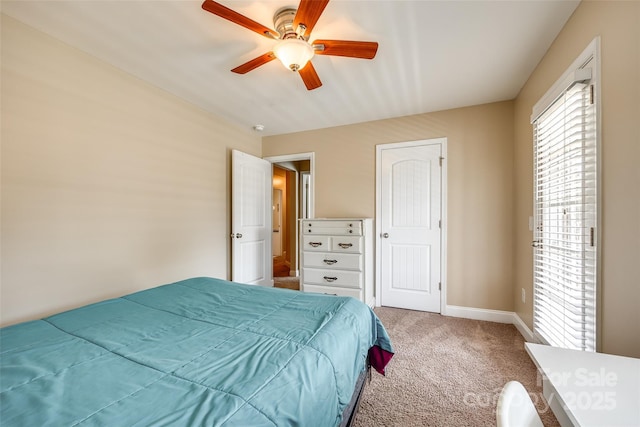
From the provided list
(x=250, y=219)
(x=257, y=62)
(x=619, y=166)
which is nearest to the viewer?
(x=619, y=166)

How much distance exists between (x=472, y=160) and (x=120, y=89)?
3.59m

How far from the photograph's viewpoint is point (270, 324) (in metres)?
1.26

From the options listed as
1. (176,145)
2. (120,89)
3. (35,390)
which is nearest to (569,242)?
(35,390)

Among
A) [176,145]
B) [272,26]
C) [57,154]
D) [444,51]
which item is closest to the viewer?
[272,26]

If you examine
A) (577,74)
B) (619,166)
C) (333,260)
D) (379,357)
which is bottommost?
(379,357)

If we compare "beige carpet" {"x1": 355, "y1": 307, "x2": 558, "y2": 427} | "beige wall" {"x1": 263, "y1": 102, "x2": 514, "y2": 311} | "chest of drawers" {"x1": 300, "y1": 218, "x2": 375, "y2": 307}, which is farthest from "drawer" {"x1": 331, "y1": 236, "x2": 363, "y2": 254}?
"beige carpet" {"x1": 355, "y1": 307, "x2": 558, "y2": 427}

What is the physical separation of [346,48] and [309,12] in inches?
13.4

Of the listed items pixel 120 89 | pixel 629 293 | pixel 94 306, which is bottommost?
pixel 94 306

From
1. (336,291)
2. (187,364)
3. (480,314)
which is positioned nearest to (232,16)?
(187,364)

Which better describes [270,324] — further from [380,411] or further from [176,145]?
[176,145]

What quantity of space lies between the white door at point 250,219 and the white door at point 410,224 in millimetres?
1712

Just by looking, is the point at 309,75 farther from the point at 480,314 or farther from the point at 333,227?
the point at 480,314

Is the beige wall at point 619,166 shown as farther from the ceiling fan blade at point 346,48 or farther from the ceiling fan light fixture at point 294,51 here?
the ceiling fan light fixture at point 294,51

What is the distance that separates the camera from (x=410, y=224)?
3238 millimetres
